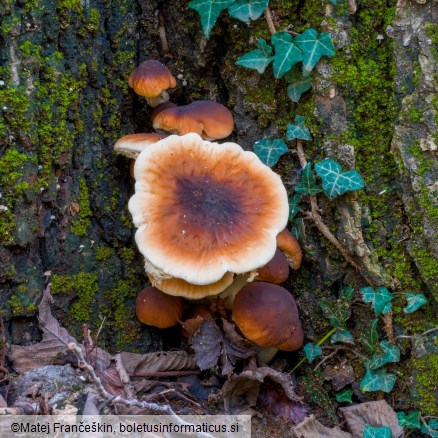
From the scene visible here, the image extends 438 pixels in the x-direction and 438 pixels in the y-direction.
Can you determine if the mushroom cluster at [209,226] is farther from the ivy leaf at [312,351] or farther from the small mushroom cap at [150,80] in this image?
the ivy leaf at [312,351]

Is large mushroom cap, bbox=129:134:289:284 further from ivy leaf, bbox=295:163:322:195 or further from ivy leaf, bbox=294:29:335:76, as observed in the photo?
ivy leaf, bbox=294:29:335:76

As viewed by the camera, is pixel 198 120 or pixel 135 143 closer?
pixel 135 143

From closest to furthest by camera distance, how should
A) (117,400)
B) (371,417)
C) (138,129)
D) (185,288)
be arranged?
(117,400) < (185,288) < (371,417) < (138,129)

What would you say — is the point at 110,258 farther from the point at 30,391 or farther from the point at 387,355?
the point at 387,355

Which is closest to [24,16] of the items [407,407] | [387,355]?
[387,355]

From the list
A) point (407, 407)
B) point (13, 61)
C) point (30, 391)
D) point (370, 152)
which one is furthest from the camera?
point (370, 152)

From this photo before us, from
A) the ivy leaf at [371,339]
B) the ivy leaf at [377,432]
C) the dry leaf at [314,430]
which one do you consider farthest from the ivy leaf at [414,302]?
the dry leaf at [314,430]

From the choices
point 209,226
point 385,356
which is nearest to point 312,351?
point 385,356

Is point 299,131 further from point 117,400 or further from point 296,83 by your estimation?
point 117,400
